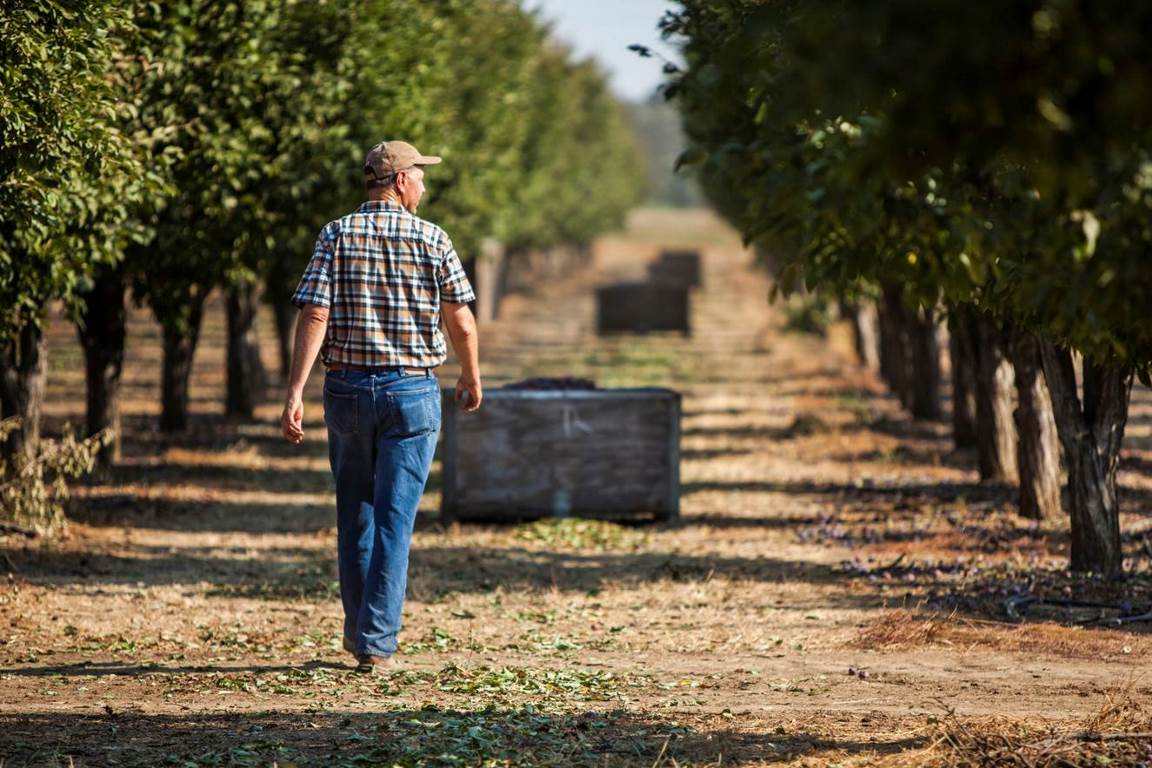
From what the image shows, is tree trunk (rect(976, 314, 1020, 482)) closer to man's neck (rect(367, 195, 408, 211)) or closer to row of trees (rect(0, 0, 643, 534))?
row of trees (rect(0, 0, 643, 534))

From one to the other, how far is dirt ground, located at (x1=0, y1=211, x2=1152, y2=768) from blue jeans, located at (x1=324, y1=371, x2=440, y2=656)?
1.16ft

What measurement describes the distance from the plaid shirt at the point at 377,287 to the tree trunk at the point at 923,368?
14565mm

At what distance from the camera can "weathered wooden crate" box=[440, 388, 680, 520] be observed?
1348cm

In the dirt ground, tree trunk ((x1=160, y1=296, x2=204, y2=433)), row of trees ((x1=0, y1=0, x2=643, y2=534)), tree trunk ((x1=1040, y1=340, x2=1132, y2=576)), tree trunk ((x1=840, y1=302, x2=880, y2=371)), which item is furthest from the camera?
tree trunk ((x1=840, y1=302, x2=880, y2=371))

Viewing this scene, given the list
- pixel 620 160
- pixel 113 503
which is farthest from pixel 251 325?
pixel 620 160

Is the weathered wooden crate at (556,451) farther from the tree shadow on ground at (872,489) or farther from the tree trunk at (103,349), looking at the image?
the tree trunk at (103,349)

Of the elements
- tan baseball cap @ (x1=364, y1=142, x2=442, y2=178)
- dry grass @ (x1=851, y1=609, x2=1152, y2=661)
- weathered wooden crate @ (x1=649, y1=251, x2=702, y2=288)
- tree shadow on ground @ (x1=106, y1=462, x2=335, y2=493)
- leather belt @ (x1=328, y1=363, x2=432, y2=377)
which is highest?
weathered wooden crate @ (x1=649, y1=251, x2=702, y2=288)

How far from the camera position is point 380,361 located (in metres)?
7.45

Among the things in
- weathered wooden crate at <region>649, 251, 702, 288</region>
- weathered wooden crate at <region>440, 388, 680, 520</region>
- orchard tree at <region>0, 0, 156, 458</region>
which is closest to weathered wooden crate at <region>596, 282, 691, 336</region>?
weathered wooden crate at <region>649, 251, 702, 288</region>

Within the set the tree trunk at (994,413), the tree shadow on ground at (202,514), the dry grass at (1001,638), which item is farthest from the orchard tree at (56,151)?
the tree trunk at (994,413)

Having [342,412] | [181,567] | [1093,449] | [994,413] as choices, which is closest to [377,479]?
[342,412]

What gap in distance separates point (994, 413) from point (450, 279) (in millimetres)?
9117

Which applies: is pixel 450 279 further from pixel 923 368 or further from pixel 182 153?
pixel 923 368

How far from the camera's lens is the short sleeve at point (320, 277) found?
7.41 metres
